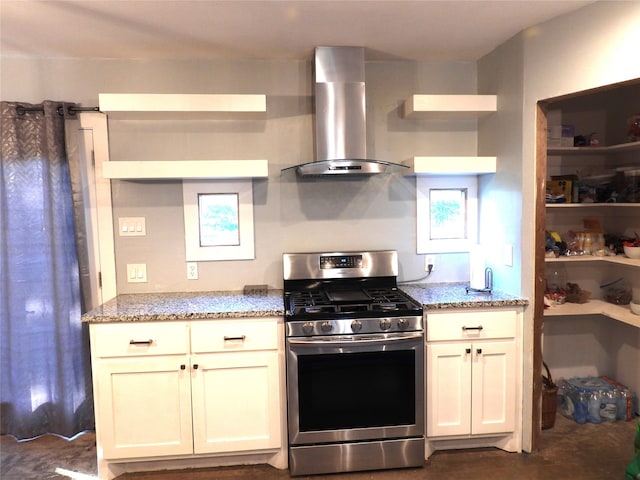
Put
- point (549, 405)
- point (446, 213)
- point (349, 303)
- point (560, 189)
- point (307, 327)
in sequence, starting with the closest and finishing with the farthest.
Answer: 1. point (307, 327)
2. point (349, 303)
3. point (549, 405)
4. point (560, 189)
5. point (446, 213)

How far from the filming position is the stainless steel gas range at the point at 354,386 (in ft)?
7.24

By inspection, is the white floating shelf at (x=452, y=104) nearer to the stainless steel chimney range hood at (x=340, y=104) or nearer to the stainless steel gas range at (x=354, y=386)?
the stainless steel chimney range hood at (x=340, y=104)

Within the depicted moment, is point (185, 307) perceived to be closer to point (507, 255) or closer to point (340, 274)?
point (340, 274)

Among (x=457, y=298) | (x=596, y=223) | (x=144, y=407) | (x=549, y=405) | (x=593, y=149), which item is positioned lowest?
(x=549, y=405)

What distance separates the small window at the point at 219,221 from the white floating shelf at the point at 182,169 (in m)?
0.31

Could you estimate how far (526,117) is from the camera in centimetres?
233

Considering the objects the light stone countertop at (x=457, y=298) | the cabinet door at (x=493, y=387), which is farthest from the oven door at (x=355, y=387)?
the cabinet door at (x=493, y=387)

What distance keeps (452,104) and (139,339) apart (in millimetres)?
2221

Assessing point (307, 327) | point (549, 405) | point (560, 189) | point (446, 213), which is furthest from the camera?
point (446, 213)

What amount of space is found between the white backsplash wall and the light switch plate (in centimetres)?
3

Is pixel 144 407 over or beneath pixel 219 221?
beneath

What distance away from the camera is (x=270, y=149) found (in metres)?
2.75

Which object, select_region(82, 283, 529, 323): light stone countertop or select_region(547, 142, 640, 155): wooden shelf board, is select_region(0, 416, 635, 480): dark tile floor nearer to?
select_region(82, 283, 529, 323): light stone countertop

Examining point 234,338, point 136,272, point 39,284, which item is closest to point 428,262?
point 234,338
